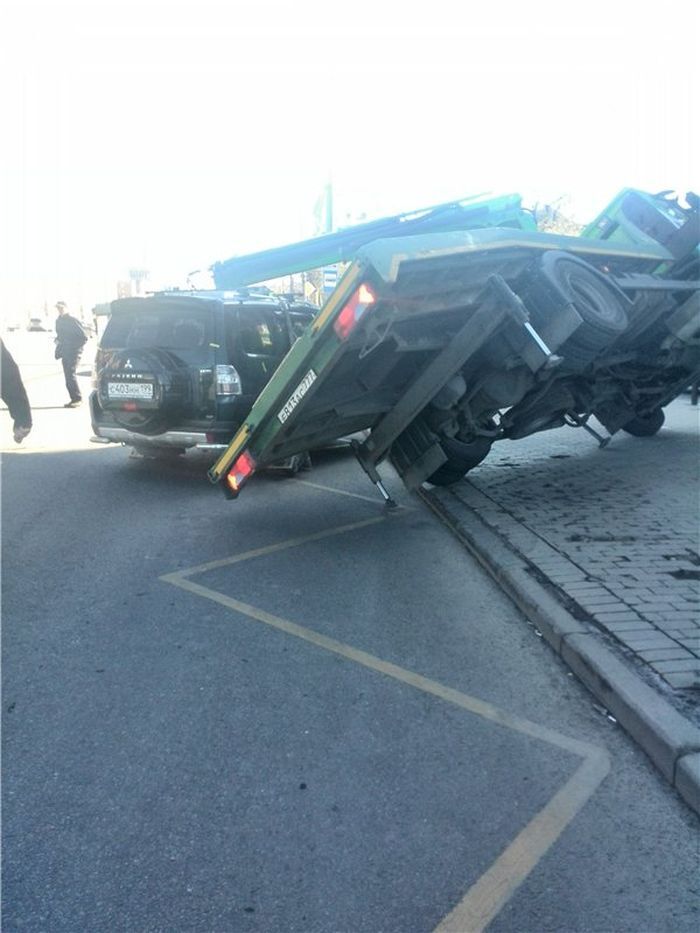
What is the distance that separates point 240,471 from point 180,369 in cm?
212

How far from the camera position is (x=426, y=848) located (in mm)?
2850

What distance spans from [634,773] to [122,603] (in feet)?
10.7

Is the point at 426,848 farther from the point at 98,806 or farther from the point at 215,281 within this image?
the point at 215,281

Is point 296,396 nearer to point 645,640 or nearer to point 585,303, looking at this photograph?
point 585,303

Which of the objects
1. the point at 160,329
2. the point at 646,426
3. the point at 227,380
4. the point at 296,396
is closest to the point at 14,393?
the point at 296,396

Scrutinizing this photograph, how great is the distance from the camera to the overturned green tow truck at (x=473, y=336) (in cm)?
554

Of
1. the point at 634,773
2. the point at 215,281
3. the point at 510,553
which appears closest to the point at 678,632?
the point at 634,773

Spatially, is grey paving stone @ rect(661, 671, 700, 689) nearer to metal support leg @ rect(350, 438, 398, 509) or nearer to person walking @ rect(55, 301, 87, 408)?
metal support leg @ rect(350, 438, 398, 509)

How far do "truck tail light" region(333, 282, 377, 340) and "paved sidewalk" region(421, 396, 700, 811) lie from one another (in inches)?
Answer: 80.0

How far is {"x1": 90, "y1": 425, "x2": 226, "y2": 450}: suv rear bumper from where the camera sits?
842cm

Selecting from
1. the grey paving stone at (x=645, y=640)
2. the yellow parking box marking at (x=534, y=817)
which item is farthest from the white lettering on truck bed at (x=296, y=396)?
the grey paving stone at (x=645, y=640)

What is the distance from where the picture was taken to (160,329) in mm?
8797

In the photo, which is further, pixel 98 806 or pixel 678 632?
pixel 678 632

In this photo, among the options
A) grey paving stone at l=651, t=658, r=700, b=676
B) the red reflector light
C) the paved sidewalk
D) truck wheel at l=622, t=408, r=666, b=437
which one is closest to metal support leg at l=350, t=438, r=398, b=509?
the paved sidewalk
